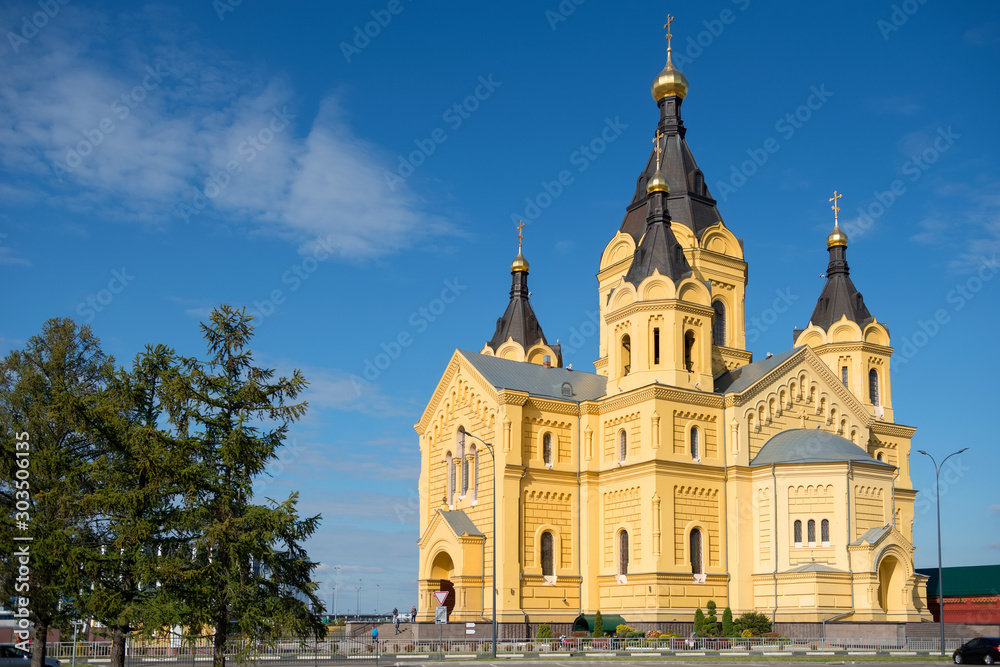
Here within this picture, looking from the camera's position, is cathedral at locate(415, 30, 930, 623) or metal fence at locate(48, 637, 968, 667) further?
cathedral at locate(415, 30, 930, 623)

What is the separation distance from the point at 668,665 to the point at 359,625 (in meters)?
23.0

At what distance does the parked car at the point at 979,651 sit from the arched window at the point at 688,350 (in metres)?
17.9

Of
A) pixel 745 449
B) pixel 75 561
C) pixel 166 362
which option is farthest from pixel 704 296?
pixel 75 561

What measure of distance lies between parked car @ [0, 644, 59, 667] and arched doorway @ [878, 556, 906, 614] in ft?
110

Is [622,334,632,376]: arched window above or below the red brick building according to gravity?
above

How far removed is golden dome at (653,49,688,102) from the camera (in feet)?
190

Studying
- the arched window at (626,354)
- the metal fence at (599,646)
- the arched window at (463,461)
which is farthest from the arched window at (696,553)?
the arched window at (463,461)

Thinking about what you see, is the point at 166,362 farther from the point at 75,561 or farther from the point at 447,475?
the point at 447,475

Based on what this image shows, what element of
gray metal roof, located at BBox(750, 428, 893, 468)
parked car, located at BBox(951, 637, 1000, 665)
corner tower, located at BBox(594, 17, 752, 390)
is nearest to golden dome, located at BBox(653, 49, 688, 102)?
corner tower, located at BBox(594, 17, 752, 390)

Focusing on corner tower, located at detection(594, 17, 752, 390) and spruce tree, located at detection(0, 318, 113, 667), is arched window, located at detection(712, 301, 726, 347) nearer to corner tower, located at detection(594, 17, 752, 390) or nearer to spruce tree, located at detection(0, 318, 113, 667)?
corner tower, located at detection(594, 17, 752, 390)

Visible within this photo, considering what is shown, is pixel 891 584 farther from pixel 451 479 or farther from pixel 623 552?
pixel 451 479

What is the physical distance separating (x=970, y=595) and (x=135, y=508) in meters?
49.7

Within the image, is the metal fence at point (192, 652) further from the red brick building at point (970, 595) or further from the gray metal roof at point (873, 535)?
the red brick building at point (970, 595)

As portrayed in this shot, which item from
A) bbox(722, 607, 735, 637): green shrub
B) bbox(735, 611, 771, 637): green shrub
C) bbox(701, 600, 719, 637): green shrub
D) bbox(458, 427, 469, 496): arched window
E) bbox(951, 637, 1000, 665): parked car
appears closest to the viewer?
bbox(951, 637, 1000, 665): parked car
